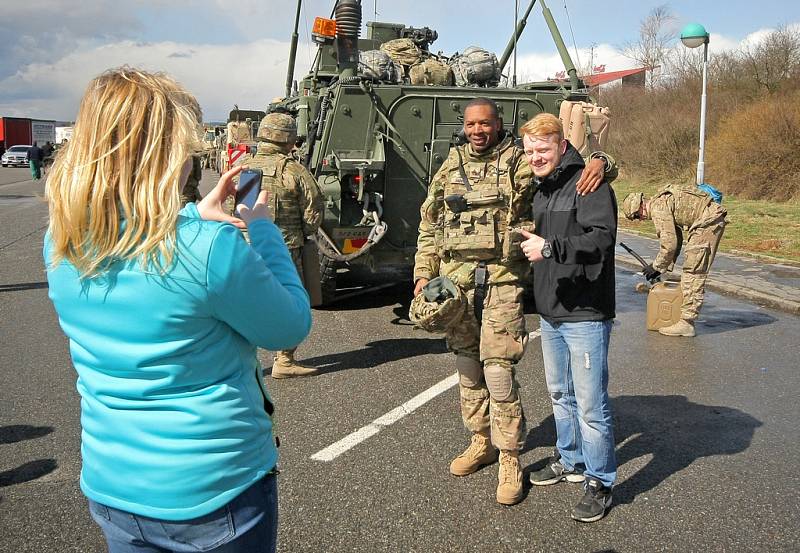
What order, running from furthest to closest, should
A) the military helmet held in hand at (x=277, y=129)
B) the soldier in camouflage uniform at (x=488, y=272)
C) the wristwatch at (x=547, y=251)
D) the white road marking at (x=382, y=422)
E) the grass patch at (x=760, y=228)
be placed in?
the grass patch at (x=760, y=228)
the military helmet held in hand at (x=277, y=129)
the white road marking at (x=382, y=422)
the soldier in camouflage uniform at (x=488, y=272)
the wristwatch at (x=547, y=251)

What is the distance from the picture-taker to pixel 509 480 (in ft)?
12.0

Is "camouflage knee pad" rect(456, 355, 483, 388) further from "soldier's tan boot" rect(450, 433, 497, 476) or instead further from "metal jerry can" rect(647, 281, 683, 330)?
"metal jerry can" rect(647, 281, 683, 330)

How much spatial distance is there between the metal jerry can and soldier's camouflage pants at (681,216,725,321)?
6 centimetres

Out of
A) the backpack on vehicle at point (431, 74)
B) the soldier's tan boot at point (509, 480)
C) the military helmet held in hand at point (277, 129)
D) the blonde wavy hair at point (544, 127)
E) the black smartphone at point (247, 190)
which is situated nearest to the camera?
the black smartphone at point (247, 190)

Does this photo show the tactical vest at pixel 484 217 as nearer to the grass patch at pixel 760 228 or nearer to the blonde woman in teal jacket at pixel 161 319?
the blonde woman in teal jacket at pixel 161 319

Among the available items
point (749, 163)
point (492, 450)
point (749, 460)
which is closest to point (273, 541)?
point (492, 450)

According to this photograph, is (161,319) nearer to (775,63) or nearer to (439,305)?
(439,305)

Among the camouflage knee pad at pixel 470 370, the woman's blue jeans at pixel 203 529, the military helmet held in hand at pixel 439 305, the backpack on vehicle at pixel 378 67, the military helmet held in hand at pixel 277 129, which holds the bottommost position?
the camouflage knee pad at pixel 470 370

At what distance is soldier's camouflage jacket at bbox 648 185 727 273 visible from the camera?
273 inches

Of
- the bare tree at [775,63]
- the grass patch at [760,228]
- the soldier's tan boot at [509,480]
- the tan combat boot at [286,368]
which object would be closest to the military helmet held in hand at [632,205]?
the tan combat boot at [286,368]

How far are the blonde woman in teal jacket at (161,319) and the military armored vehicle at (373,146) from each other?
5621mm

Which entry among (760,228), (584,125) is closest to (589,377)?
(584,125)

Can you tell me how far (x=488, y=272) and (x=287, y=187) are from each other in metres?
2.60

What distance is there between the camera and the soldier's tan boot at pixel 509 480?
141 inches
